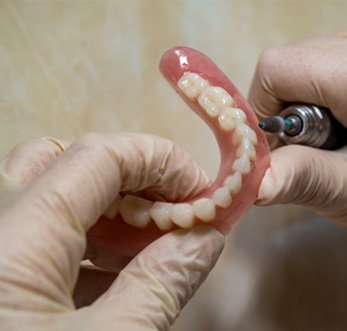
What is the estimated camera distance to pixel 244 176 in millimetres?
790

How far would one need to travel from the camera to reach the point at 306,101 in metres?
1.00

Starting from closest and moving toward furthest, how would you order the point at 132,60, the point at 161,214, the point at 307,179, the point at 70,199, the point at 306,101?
the point at 70,199
the point at 161,214
the point at 307,179
the point at 306,101
the point at 132,60

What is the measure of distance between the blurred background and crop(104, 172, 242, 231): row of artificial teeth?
15.6 inches

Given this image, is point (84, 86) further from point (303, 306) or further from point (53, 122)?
point (303, 306)

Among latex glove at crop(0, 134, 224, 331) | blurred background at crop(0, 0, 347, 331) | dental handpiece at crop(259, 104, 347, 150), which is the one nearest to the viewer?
latex glove at crop(0, 134, 224, 331)

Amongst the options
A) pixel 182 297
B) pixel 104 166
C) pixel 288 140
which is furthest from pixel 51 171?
pixel 288 140

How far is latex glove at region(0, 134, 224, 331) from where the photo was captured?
2.18 ft

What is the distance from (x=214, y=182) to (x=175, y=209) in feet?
0.28

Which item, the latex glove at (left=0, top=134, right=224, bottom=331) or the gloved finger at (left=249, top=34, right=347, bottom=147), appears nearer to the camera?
the latex glove at (left=0, top=134, right=224, bottom=331)

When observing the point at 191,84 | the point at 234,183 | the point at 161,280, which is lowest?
the point at 161,280

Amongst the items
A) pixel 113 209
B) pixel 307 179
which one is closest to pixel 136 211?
pixel 113 209

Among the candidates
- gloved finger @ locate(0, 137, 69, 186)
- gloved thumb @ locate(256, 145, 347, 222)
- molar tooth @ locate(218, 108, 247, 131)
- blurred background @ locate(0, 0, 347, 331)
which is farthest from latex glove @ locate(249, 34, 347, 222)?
gloved finger @ locate(0, 137, 69, 186)

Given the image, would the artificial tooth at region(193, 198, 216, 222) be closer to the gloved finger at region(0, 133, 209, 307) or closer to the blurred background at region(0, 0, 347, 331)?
the gloved finger at region(0, 133, 209, 307)

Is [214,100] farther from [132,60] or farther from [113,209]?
[132,60]
